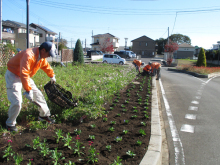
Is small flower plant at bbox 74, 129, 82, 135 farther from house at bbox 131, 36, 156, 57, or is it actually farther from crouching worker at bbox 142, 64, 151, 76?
house at bbox 131, 36, 156, 57

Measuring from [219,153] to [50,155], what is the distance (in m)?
3.04

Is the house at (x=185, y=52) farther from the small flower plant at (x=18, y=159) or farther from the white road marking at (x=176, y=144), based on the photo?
the small flower plant at (x=18, y=159)

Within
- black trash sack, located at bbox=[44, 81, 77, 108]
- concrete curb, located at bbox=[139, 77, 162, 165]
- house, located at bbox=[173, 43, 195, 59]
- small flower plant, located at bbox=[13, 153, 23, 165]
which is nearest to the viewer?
small flower plant, located at bbox=[13, 153, 23, 165]

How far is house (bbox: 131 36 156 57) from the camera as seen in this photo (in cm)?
7488

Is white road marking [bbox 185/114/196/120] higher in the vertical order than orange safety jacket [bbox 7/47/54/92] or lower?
lower

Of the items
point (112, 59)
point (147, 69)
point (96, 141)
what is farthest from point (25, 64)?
point (112, 59)

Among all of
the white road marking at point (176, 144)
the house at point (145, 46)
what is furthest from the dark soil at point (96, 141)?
the house at point (145, 46)

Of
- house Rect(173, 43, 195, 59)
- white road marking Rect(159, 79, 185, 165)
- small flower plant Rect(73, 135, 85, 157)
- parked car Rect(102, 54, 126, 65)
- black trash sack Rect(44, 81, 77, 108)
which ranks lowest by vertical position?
white road marking Rect(159, 79, 185, 165)

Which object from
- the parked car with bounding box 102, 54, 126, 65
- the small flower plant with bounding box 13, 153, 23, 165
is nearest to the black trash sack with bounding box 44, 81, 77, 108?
the small flower plant with bounding box 13, 153, 23, 165

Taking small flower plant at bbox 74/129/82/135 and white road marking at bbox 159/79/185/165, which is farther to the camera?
small flower plant at bbox 74/129/82/135

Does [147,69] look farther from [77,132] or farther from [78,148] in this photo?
[78,148]

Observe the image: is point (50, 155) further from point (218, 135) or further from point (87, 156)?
point (218, 135)

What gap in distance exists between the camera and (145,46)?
248 feet

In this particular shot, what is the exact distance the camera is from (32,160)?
272cm
